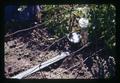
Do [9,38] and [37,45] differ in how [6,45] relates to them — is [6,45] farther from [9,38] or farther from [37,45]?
[37,45]

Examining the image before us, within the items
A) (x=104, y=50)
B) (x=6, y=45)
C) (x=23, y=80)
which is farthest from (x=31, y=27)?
(x=104, y=50)

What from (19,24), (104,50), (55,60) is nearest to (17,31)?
(19,24)

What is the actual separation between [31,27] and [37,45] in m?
0.17

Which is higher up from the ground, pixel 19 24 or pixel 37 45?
pixel 19 24

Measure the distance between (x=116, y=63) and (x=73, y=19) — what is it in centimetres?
55

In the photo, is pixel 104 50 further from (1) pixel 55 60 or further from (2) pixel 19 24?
(2) pixel 19 24

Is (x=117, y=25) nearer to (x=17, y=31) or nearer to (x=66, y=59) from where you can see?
(x=66, y=59)

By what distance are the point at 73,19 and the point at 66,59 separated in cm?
36

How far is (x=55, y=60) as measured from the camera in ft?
8.13

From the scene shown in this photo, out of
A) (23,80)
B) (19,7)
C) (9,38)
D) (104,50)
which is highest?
(19,7)

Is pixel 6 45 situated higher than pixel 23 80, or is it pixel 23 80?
pixel 6 45

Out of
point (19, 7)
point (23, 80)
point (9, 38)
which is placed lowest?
point (23, 80)

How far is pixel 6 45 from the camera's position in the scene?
2508 mm

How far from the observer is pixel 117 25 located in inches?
98.8
